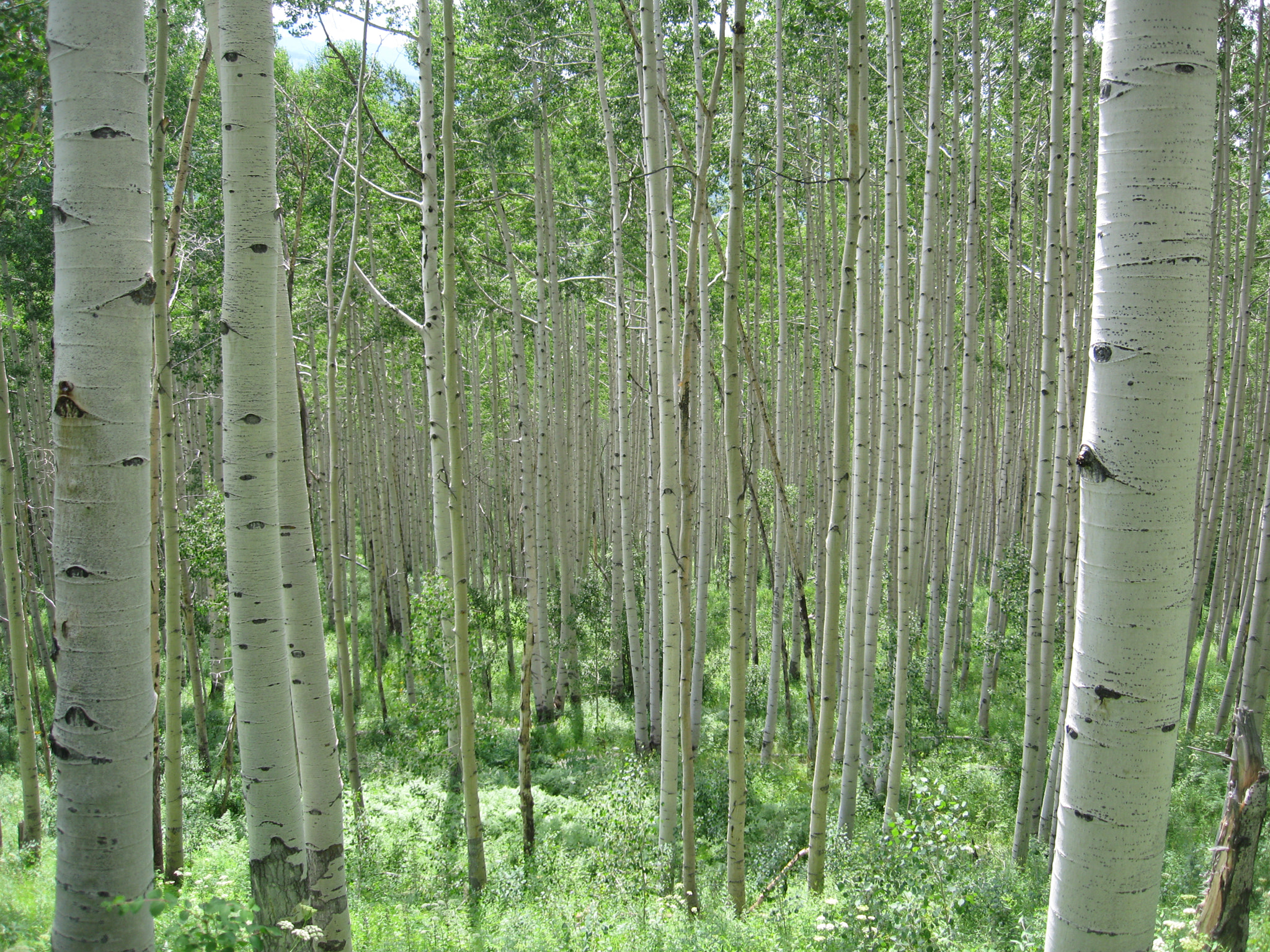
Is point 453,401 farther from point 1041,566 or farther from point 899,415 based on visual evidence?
point 1041,566

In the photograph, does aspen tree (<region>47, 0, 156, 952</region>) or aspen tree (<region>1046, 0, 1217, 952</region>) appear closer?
aspen tree (<region>1046, 0, 1217, 952</region>)

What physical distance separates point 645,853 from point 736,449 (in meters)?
3.73

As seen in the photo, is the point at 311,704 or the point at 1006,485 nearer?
the point at 311,704

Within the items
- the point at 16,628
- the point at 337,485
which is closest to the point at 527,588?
the point at 337,485

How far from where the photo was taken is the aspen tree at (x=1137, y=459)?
1.23 metres

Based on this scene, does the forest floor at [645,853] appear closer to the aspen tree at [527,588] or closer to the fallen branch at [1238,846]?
the fallen branch at [1238,846]

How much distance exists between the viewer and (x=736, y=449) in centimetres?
363

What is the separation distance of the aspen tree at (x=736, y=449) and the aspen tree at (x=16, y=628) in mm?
4022

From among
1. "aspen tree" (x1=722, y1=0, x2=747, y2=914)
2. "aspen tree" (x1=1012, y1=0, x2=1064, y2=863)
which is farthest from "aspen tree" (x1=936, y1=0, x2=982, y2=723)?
"aspen tree" (x1=722, y1=0, x2=747, y2=914)

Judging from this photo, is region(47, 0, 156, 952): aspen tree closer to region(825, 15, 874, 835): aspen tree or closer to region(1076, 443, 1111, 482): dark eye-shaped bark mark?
region(1076, 443, 1111, 482): dark eye-shaped bark mark

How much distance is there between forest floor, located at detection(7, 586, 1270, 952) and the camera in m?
4.25

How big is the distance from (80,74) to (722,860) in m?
7.08

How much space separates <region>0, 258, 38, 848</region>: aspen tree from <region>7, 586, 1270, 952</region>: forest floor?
0.26m

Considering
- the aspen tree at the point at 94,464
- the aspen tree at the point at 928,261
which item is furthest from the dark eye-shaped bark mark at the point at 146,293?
the aspen tree at the point at 928,261
